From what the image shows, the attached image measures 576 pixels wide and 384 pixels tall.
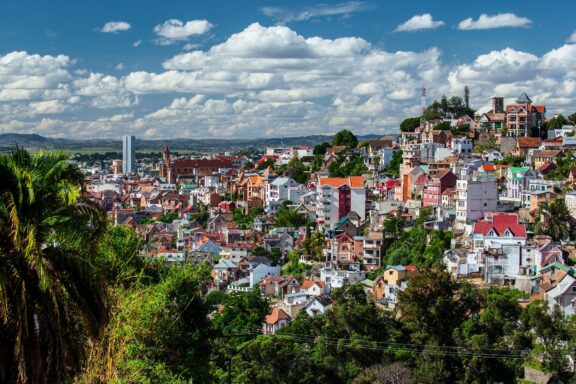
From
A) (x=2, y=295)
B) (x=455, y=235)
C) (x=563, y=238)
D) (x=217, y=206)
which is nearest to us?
(x=2, y=295)

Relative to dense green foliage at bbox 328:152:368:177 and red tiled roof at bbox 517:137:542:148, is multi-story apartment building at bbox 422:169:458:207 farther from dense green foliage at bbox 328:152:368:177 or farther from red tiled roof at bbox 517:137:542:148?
dense green foliage at bbox 328:152:368:177

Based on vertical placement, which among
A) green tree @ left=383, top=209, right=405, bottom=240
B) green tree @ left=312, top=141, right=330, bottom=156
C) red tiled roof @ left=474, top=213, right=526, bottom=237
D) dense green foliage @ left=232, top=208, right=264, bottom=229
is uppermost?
green tree @ left=312, top=141, right=330, bottom=156

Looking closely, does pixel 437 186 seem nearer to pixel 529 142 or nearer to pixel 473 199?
pixel 473 199

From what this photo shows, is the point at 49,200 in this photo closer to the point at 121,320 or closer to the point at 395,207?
the point at 121,320

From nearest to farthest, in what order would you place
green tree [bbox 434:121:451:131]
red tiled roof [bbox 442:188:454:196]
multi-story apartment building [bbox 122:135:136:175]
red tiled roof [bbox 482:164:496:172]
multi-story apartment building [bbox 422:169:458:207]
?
red tiled roof [bbox 442:188:454:196]
multi-story apartment building [bbox 422:169:458:207]
red tiled roof [bbox 482:164:496:172]
green tree [bbox 434:121:451:131]
multi-story apartment building [bbox 122:135:136:175]

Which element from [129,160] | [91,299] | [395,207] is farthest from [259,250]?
[129,160]

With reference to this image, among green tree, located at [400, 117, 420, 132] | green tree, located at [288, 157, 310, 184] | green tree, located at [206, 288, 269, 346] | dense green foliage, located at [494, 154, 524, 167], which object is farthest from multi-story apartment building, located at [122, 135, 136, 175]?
green tree, located at [206, 288, 269, 346]
